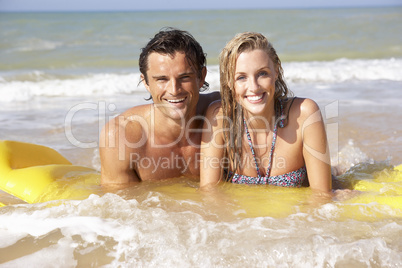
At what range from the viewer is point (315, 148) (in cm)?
345

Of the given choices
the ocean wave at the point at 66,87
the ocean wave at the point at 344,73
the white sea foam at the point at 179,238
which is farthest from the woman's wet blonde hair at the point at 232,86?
the ocean wave at the point at 344,73

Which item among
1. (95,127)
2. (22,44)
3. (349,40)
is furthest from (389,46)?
(22,44)

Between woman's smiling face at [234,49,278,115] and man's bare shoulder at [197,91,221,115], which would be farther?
man's bare shoulder at [197,91,221,115]

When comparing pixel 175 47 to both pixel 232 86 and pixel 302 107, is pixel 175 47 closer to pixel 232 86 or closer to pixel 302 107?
pixel 232 86

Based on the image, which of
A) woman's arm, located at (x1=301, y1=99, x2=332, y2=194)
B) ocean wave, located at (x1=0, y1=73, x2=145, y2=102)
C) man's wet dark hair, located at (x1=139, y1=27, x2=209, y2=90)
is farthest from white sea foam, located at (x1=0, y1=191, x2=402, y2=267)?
ocean wave, located at (x1=0, y1=73, x2=145, y2=102)

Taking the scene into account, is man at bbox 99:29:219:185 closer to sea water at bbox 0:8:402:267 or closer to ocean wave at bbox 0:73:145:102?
sea water at bbox 0:8:402:267

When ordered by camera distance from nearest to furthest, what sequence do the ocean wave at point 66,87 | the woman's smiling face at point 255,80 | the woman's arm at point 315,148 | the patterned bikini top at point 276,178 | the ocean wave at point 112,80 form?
the woman's smiling face at point 255,80, the woman's arm at point 315,148, the patterned bikini top at point 276,178, the ocean wave at point 66,87, the ocean wave at point 112,80

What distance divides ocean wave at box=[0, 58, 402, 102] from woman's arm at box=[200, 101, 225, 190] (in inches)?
252

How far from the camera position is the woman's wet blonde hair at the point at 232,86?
11.0 ft

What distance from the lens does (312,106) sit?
3.50 m

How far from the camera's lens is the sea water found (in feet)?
8.89

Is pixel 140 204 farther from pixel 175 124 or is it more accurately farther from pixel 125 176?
pixel 175 124

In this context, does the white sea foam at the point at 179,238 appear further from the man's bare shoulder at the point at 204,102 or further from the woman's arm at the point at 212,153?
the man's bare shoulder at the point at 204,102

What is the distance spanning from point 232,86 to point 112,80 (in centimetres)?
770
